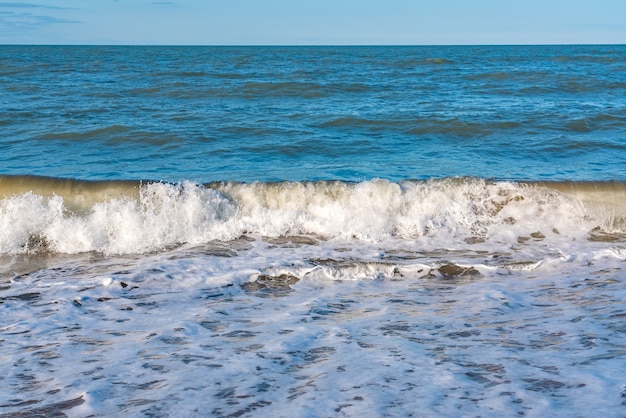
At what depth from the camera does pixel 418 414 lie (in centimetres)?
338

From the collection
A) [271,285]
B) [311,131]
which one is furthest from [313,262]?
[311,131]

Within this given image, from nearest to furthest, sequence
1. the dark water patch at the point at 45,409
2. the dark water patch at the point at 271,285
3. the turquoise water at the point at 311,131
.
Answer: the dark water patch at the point at 45,409, the dark water patch at the point at 271,285, the turquoise water at the point at 311,131

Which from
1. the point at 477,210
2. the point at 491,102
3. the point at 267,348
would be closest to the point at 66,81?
the point at 491,102

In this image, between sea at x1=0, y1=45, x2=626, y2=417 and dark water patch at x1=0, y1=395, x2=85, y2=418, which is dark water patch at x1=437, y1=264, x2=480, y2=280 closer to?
sea at x1=0, y1=45, x2=626, y2=417

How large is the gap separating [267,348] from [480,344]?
4.54 ft

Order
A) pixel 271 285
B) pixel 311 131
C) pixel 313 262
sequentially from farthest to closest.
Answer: pixel 311 131 → pixel 313 262 → pixel 271 285

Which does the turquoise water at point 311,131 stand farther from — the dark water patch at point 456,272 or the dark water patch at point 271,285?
the dark water patch at point 271,285

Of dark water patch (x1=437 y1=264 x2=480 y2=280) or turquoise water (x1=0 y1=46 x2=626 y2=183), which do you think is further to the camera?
turquoise water (x1=0 y1=46 x2=626 y2=183)

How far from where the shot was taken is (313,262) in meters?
6.97

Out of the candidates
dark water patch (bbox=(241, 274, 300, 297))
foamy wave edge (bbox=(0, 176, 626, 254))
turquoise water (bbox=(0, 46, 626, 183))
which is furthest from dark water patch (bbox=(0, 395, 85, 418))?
turquoise water (bbox=(0, 46, 626, 183))

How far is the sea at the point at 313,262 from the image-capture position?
376 centimetres

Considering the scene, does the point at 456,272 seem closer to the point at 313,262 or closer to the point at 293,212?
the point at 313,262

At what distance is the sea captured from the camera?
3760mm

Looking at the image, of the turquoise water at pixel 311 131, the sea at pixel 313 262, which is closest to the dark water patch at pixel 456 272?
the sea at pixel 313 262
